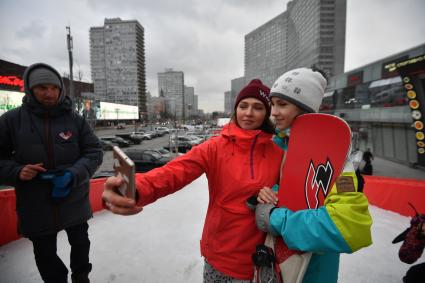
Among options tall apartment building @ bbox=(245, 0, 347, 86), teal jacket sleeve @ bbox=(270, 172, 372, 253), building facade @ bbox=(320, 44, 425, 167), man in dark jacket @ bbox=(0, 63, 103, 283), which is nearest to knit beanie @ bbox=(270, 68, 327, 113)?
teal jacket sleeve @ bbox=(270, 172, 372, 253)

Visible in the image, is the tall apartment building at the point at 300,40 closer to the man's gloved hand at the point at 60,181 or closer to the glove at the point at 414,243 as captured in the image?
the glove at the point at 414,243

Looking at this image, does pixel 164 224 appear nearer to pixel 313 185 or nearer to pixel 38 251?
pixel 38 251

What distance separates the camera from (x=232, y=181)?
119 cm

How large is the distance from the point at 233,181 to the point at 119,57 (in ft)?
373

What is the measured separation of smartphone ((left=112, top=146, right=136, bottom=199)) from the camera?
0.78 m

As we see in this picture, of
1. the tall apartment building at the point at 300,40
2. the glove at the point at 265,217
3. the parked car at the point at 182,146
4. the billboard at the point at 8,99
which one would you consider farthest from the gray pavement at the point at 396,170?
the tall apartment building at the point at 300,40

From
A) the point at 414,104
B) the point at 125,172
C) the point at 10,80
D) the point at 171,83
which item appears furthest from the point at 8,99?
the point at 171,83

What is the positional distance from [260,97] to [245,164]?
0.46 m

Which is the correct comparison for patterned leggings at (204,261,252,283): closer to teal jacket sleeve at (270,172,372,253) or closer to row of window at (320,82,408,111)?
teal jacket sleeve at (270,172,372,253)

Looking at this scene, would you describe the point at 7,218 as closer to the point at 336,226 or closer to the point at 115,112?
the point at 336,226

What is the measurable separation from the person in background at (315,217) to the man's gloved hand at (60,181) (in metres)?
1.46

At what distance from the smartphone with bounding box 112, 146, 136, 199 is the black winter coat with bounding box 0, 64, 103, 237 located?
1.01 meters

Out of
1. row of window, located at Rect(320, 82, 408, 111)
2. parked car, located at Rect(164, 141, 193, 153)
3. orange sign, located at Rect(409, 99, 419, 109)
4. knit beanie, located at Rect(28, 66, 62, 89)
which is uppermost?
row of window, located at Rect(320, 82, 408, 111)

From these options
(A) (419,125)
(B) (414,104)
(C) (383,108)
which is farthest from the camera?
(C) (383,108)
